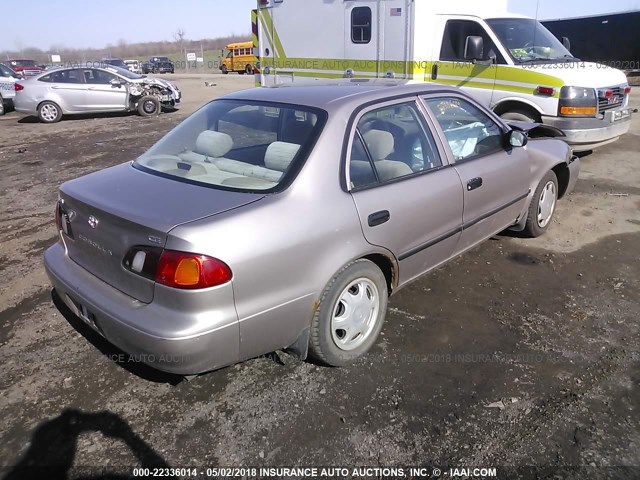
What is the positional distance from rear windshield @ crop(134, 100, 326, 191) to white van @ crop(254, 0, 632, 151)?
513 cm

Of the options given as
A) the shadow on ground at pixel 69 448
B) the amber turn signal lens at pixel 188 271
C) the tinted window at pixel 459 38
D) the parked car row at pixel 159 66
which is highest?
the parked car row at pixel 159 66

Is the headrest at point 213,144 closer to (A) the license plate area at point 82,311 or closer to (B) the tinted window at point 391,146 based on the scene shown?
(B) the tinted window at point 391,146

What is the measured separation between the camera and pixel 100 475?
2.32 meters

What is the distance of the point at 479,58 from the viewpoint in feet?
24.5

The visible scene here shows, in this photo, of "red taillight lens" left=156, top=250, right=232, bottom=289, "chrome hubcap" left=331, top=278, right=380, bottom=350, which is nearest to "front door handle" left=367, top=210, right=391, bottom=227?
"chrome hubcap" left=331, top=278, right=380, bottom=350

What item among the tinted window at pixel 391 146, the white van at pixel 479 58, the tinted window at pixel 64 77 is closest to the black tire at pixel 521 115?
the white van at pixel 479 58

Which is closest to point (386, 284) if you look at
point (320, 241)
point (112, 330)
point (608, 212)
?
point (320, 241)

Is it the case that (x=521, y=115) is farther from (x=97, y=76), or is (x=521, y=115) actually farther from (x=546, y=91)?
(x=97, y=76)

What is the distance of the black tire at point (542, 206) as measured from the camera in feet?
15.5

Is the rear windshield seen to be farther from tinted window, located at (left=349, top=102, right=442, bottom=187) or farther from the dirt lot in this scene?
the dirt lot

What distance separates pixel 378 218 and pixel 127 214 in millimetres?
1399

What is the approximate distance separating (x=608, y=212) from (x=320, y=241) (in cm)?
467

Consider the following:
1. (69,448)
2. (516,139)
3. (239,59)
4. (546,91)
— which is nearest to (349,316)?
(69,448)

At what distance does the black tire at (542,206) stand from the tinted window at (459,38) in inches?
133
